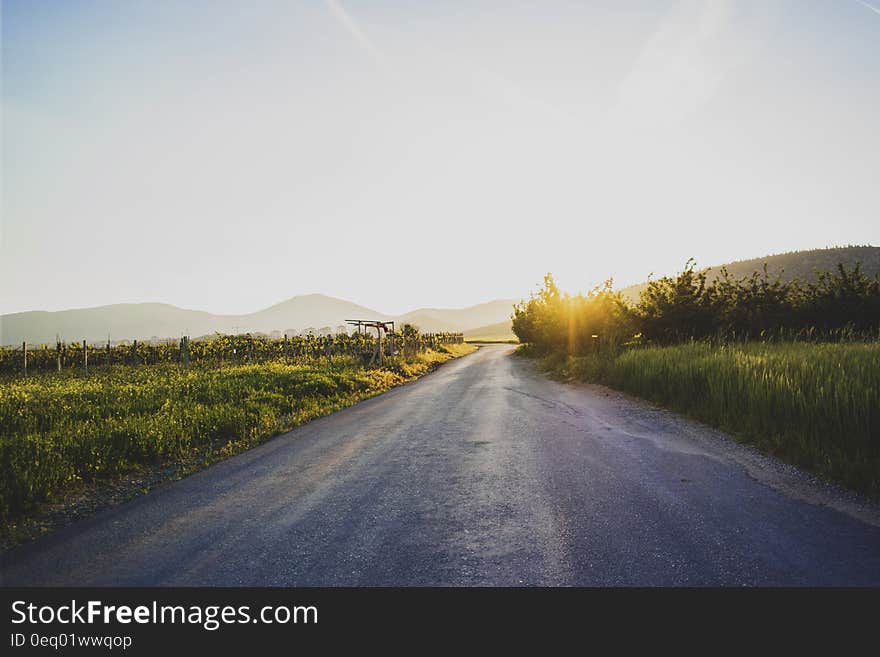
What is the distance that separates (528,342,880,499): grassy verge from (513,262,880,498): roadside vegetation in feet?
0.06

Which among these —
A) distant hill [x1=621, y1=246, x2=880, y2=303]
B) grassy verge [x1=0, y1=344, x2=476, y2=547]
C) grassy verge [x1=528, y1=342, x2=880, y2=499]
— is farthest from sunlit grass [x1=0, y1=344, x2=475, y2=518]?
distant hill [x1=621, y1=246, x2=880, y2=303]

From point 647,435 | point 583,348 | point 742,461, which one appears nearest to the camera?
point 742,461

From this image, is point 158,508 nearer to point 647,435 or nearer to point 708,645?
point 708,645

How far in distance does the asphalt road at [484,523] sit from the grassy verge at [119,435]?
2.41ft

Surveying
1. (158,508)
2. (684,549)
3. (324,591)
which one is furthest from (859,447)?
(158,508)

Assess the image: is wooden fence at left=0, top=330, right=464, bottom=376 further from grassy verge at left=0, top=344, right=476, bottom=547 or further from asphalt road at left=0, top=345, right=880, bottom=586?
asphalt road at left=0, top=345, right=880, bottom=586

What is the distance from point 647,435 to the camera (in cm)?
762

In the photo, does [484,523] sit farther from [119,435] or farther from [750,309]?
[750,309]

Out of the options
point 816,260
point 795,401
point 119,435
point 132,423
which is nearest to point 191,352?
point 132,423

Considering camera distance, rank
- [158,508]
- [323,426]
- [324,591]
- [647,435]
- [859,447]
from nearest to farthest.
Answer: [324,591], [158,508], [859,447], [647,435], [323,426]

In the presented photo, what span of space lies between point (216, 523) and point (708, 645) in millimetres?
4165

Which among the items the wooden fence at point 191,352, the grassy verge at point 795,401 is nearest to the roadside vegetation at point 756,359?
the grassy verge at point 795,401

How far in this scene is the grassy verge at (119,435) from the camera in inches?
207

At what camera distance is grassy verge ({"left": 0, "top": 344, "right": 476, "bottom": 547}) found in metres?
5.26
